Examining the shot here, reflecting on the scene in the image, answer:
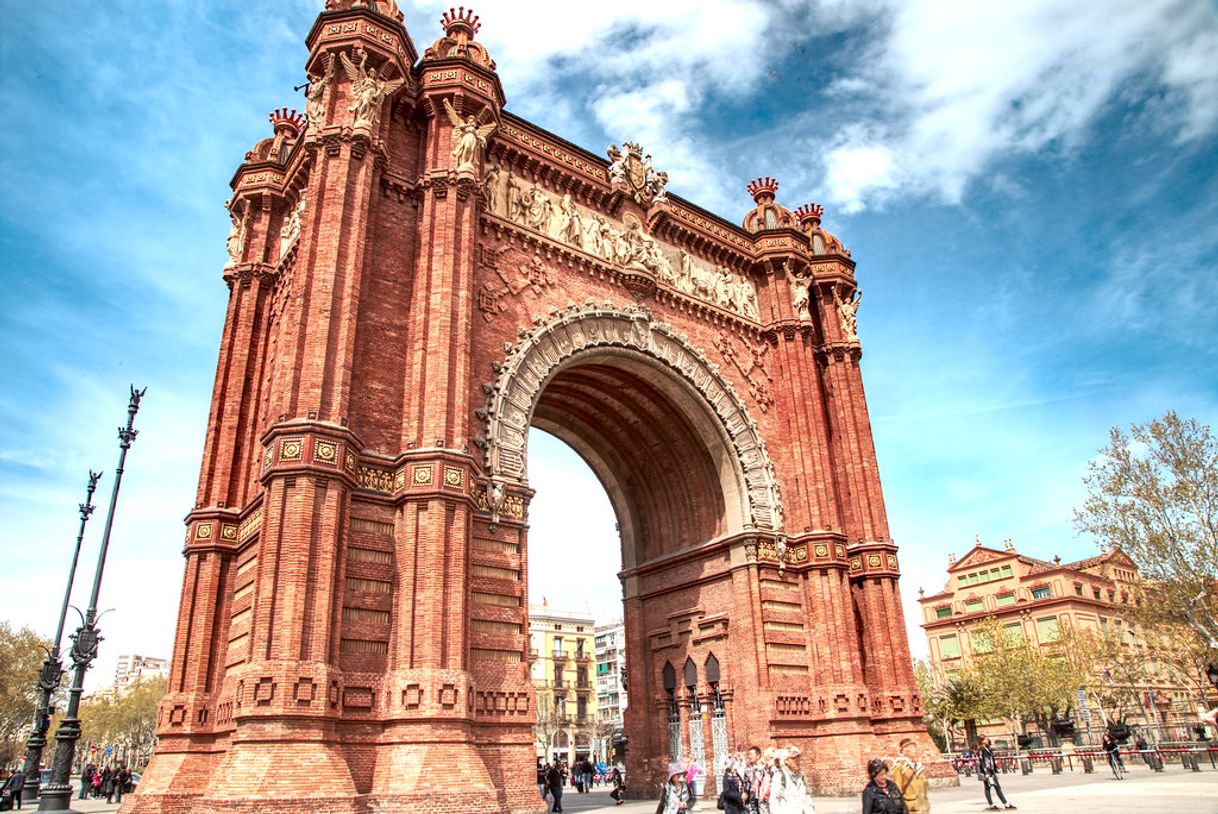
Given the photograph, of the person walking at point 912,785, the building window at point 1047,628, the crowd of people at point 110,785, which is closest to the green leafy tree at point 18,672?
the crowd of people at point 110,785

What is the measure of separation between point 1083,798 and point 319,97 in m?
22.3

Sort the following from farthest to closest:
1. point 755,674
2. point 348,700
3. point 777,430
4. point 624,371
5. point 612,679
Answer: point 612,679
point 777,430
point 624,371
point 755,674
point 348,700

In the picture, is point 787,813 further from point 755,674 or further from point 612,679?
point 612,679

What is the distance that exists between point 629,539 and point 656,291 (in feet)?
27.3

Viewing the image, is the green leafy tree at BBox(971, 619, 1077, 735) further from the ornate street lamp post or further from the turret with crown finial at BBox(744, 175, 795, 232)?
the ornate street lamp post

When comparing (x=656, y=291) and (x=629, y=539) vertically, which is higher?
(x=656, y=291)

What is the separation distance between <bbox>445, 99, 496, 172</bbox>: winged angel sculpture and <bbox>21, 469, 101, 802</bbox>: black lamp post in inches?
743

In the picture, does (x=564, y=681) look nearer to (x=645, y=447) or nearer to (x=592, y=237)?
(x=645, y=447)

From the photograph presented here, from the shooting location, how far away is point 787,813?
10.8m

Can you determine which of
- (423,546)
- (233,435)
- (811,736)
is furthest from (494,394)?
(811,736)

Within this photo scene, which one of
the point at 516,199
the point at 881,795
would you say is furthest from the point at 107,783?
the point at 881,795

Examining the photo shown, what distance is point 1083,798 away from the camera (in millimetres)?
16875

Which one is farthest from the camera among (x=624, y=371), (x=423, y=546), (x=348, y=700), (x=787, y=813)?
(x=624, y=371)

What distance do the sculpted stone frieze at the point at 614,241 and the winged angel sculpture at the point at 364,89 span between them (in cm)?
354
